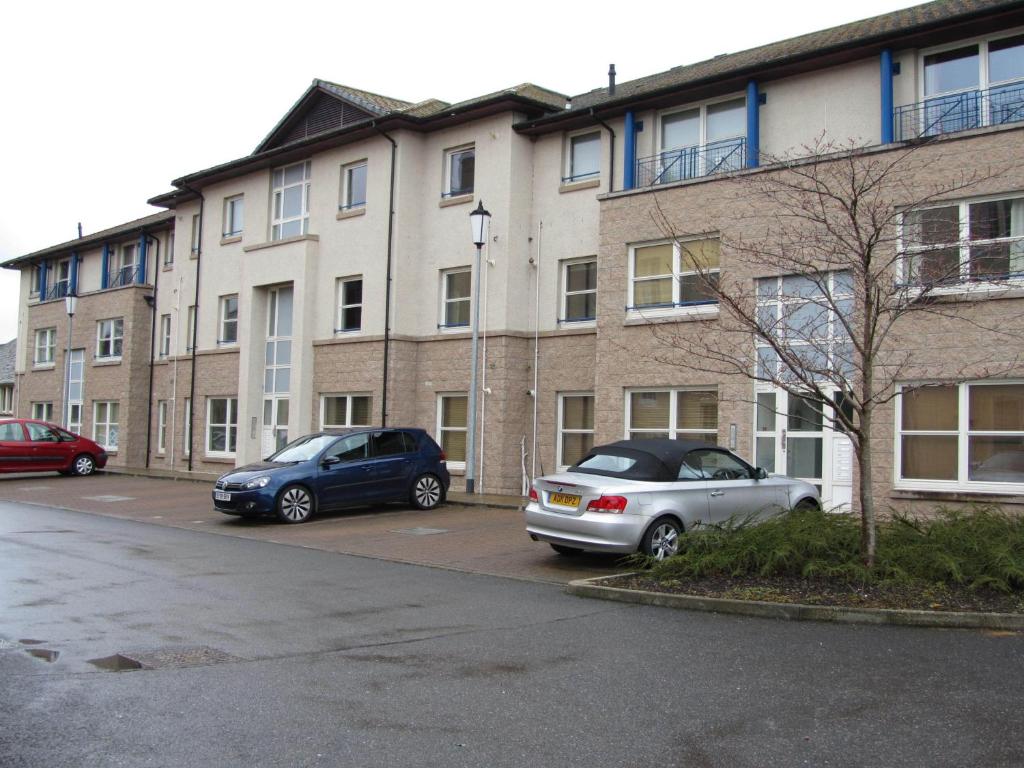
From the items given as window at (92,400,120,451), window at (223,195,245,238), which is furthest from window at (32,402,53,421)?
window at (223,195,245,238)

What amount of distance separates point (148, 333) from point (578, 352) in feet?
59.7

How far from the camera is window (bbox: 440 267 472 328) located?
75.3 ft

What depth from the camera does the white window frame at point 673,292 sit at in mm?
A: 18297

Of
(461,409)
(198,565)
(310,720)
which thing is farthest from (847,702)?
(461,409)

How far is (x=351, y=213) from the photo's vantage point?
24.6 meters

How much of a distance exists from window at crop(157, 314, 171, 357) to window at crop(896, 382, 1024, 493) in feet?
79.9

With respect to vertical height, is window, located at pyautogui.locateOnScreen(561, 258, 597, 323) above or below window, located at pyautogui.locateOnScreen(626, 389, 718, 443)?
above

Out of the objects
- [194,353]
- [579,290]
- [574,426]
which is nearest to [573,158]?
[579,290]

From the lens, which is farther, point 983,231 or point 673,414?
point 673,414

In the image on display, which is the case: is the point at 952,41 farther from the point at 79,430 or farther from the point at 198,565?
the point at 79,430

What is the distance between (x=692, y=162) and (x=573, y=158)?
319 centimetres

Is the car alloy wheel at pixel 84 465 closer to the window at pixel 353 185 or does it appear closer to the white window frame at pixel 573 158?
the window at pixel 353 185

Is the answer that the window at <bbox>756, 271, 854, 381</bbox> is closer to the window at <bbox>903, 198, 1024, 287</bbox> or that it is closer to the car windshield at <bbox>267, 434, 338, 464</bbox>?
the window at <bbox>903, 198, 1024, 287</bbox>

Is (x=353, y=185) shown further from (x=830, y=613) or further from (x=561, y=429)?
(x=830, y=613)
